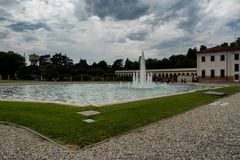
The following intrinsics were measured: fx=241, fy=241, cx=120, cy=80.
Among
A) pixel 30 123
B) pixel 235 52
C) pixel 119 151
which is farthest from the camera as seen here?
pixel 235 52

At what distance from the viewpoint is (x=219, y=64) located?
43094mm

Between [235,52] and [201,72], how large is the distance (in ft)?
23.4

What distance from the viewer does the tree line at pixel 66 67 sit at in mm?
55053

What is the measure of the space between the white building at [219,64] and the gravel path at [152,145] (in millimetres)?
38121

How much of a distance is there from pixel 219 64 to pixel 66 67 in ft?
152

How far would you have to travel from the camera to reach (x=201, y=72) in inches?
1812

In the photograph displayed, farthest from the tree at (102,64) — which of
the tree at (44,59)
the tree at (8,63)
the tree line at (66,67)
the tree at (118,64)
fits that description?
the tree at (8,63)

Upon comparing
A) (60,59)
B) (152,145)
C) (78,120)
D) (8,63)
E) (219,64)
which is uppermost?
(60,59)

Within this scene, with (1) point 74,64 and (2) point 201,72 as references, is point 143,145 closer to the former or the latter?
(2) point 201,72

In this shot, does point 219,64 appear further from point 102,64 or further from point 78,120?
point 102,64

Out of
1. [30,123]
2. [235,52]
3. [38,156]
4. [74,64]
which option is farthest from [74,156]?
[74,64]

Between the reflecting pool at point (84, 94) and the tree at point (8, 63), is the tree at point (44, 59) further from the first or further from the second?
the reflecting pool at point (84, 94)

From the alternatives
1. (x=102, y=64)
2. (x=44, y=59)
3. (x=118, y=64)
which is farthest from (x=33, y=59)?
(x=118, y=64)

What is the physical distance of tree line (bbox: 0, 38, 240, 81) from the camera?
5505 cm
